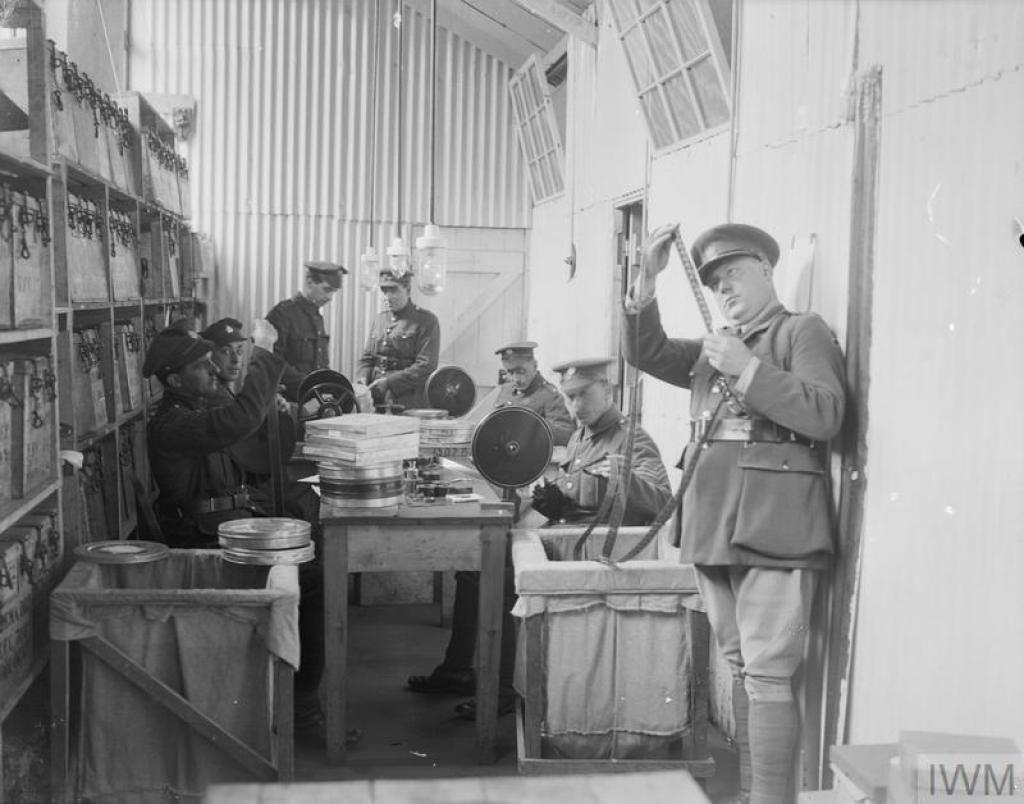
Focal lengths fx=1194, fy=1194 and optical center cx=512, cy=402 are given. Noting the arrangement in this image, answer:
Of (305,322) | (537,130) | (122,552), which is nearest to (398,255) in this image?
(305,322)

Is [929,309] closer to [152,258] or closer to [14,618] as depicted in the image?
[14,618]

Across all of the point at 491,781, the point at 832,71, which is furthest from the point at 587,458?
the point at 491,781

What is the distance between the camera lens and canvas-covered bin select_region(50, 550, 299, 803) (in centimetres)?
375

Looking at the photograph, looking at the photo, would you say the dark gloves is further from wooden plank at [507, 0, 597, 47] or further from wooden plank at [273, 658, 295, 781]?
wooden plank at [507, 0, 597, 47]

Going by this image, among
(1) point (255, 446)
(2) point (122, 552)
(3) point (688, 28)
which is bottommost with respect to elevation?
(2) point (122, 552)

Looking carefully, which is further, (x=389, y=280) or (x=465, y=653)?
(x=389, y=280)

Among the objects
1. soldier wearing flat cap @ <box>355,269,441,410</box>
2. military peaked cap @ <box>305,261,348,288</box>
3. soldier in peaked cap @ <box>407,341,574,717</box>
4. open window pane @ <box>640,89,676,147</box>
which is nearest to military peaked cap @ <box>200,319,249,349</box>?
soldier in peaked cap @ <box>407,341,574,717</box>

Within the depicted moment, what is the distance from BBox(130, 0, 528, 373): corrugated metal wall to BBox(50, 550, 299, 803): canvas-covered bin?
825 centimetres

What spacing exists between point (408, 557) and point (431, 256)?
1935 mm

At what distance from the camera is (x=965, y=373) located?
2.77m

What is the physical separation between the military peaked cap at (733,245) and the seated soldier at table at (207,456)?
224 centimetres

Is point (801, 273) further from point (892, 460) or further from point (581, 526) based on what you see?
point (581, 526)

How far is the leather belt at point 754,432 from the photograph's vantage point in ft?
11.2

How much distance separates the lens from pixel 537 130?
11211mm
